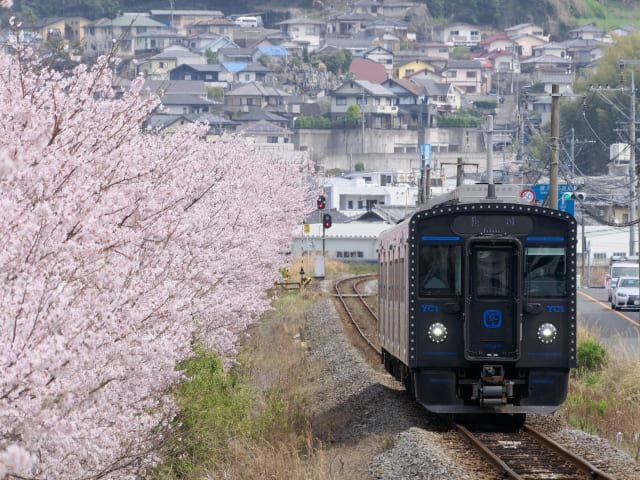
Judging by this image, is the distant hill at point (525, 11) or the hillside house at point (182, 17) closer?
the hillside house at point (182, 17)

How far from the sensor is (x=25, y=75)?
10609 millimetres

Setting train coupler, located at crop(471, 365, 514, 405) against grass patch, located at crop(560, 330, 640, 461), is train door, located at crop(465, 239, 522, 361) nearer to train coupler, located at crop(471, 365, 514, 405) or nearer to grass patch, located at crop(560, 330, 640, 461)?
train coupler, located at crop(471, 365, 514, 405)

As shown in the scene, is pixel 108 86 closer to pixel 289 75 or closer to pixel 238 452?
pixel 238 452

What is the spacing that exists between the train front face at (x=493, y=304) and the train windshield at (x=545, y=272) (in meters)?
0.01

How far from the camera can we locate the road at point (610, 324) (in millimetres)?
22359

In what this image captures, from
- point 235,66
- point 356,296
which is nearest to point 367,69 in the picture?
point 235,66

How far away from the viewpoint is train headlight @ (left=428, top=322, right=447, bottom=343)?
41.8 feet

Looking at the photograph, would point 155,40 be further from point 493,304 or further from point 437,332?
point 493,304

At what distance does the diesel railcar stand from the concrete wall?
105267 mm

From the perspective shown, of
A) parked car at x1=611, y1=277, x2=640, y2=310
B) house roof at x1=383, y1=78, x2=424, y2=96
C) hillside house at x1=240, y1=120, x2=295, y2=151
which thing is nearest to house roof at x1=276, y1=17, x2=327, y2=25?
house roof at x1=383, y1=78, x2=424, y2=96

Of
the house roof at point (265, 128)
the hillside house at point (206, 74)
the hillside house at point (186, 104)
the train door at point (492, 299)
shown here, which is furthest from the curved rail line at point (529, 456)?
the hillside house at point (206, 74)

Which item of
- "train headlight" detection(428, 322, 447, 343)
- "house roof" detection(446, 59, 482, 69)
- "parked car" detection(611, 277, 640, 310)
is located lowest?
"parked car" detection(611, 277, 640, 310)

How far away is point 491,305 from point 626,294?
896 inches

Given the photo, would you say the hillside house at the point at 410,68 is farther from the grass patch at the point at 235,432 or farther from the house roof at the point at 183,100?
the grass patch at the point at 235,432
